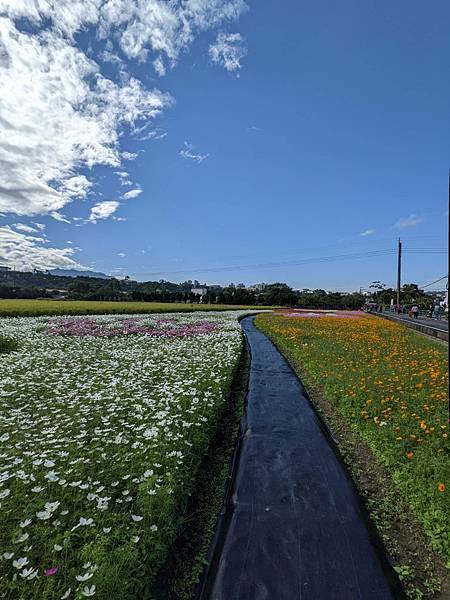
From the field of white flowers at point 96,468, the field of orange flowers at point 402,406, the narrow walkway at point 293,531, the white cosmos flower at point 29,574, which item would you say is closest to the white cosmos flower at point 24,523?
the field of white flowers at point 96,468

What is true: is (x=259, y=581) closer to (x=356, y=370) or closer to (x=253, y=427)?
(x=253, y=427)

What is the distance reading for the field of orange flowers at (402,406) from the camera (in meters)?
4.17

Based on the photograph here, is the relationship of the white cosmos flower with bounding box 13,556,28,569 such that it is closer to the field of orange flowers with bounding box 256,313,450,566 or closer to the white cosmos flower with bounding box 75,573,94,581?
the white cosmos flower with bounding box 75,573,94,581

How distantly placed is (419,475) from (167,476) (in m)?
3.49

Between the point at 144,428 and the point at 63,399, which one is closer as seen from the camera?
the point at 144,428

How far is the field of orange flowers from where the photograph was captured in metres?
4.17

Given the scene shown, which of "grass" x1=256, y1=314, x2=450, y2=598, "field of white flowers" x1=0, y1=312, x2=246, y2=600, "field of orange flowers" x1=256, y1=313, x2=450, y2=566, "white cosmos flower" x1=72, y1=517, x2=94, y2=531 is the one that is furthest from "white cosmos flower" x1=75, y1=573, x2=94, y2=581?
"field of orange flowers" x1=256, y1=313, x2=450, y2=566

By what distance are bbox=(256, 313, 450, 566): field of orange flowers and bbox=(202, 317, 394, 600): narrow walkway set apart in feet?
2.54

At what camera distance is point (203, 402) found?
712cm

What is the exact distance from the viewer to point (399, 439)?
5383mm

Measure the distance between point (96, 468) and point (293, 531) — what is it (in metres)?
2.71

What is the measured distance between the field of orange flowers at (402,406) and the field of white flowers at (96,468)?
2937mm

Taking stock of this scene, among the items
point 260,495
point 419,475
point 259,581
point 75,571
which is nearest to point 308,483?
point 260,495

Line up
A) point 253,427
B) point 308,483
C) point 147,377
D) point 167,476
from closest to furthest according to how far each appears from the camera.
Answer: point 167,476
point 308,483
point 253,427
point 147,377
